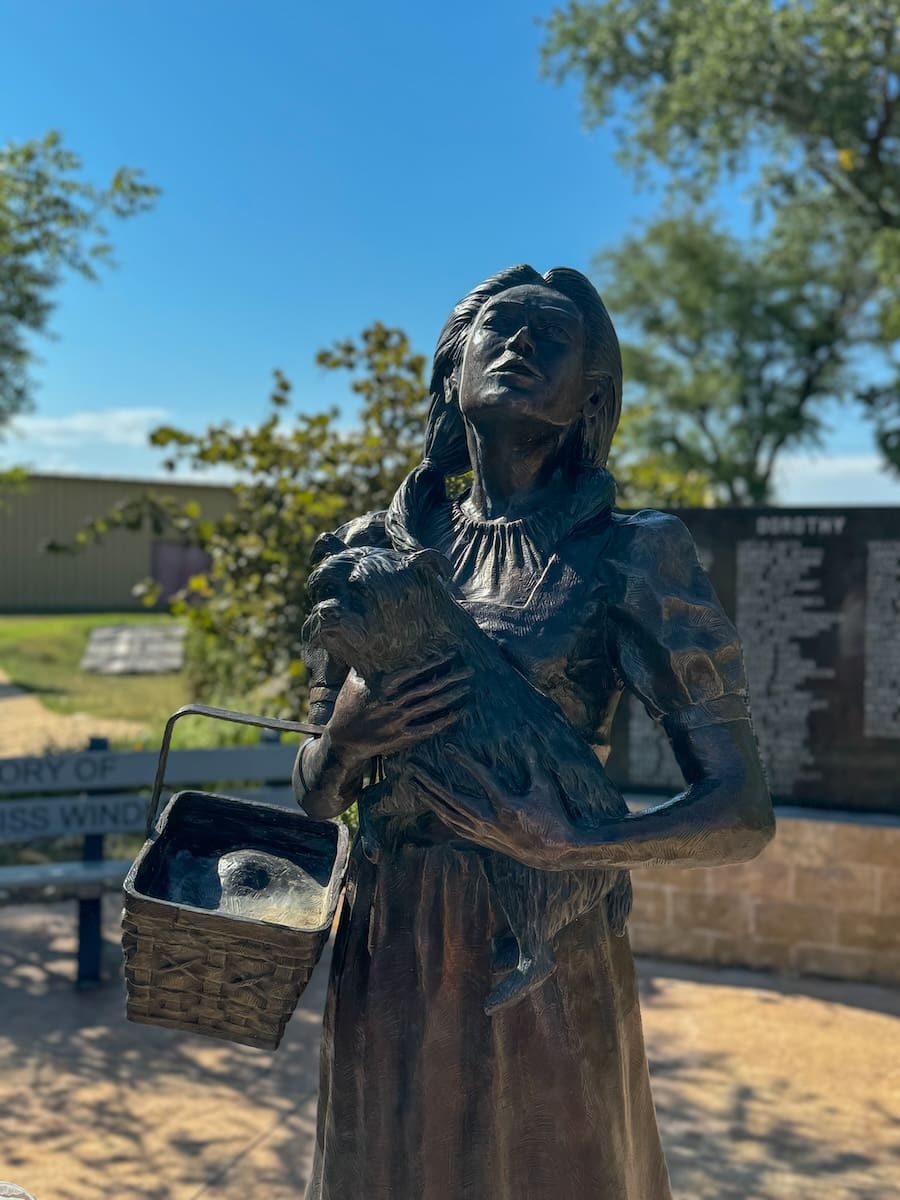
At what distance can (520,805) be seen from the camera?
4.49 feet

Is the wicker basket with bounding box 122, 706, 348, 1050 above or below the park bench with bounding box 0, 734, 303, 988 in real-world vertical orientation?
above

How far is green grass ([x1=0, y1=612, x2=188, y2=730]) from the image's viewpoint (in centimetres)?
1308

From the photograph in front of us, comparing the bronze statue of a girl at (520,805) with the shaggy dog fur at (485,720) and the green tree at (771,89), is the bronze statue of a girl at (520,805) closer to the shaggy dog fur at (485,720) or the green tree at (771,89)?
the shaggy dog fur at (485,720)

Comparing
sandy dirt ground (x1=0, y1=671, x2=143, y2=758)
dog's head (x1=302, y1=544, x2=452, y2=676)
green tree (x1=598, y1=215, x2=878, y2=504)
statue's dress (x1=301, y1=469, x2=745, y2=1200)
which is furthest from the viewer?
green tree (x1=598, y1=215, x2=878, y2=504)

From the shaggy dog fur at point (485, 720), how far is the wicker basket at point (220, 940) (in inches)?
9.0

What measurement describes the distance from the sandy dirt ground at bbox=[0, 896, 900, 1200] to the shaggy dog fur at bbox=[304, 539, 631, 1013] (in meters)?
2.69

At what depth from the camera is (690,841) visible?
4.63 ft

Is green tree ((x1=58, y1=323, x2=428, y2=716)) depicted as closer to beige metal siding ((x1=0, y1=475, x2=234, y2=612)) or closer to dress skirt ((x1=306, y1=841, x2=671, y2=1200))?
dress skirt ((x1=306, y1=841, x2=671, y2=1200))

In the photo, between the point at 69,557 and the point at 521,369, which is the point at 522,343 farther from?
the point at 69,557

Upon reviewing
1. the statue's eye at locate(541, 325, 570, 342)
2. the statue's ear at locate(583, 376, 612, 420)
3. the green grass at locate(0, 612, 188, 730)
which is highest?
the statue's eye at locate(541, 325, 570, 342)

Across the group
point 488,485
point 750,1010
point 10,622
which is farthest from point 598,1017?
point 10,622

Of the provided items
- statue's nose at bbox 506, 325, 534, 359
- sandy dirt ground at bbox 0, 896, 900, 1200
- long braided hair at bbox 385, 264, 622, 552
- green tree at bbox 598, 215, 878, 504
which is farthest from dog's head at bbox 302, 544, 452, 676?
Answer: green tree at bbox 598, 215, 878, 504

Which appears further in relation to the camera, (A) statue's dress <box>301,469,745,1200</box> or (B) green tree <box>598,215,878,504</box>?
(B) green tree <box>598,215,878,504</box>

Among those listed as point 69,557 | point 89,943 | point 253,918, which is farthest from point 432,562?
point 69,557
